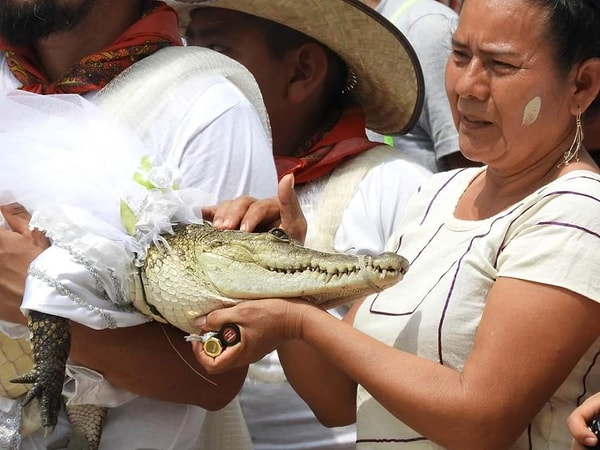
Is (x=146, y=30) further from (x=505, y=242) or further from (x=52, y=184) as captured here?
(x=505, y=242)

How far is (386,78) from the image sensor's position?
3215 millimetres

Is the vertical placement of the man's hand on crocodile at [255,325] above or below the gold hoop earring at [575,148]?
below

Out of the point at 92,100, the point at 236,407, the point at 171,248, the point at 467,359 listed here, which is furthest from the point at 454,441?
the point at 92,100

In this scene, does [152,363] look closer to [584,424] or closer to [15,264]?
[15,264]

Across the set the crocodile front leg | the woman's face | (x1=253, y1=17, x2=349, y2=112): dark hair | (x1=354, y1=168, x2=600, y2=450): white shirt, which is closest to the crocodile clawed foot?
the crocodile front leg

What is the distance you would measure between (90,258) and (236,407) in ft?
2.50

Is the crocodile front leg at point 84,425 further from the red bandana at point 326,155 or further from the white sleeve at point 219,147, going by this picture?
the red bandana at point 326,155

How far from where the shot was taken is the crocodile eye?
2080 millimetres

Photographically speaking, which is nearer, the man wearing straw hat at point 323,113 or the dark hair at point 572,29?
the dark hair at point 572,29

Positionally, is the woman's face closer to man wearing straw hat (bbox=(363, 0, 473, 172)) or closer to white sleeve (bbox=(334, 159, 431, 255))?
white sleeve (bbox=(334, 159, 431, 255))

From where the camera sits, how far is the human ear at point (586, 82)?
6.84 ft

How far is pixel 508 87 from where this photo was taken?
206cm

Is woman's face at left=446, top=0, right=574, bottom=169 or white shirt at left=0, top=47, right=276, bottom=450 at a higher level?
woman's face at left=446, top=0, right=574, bottom=169

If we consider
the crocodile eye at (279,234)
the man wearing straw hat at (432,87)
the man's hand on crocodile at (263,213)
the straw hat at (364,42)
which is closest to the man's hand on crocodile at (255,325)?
the crocodile eye at (279,234)
